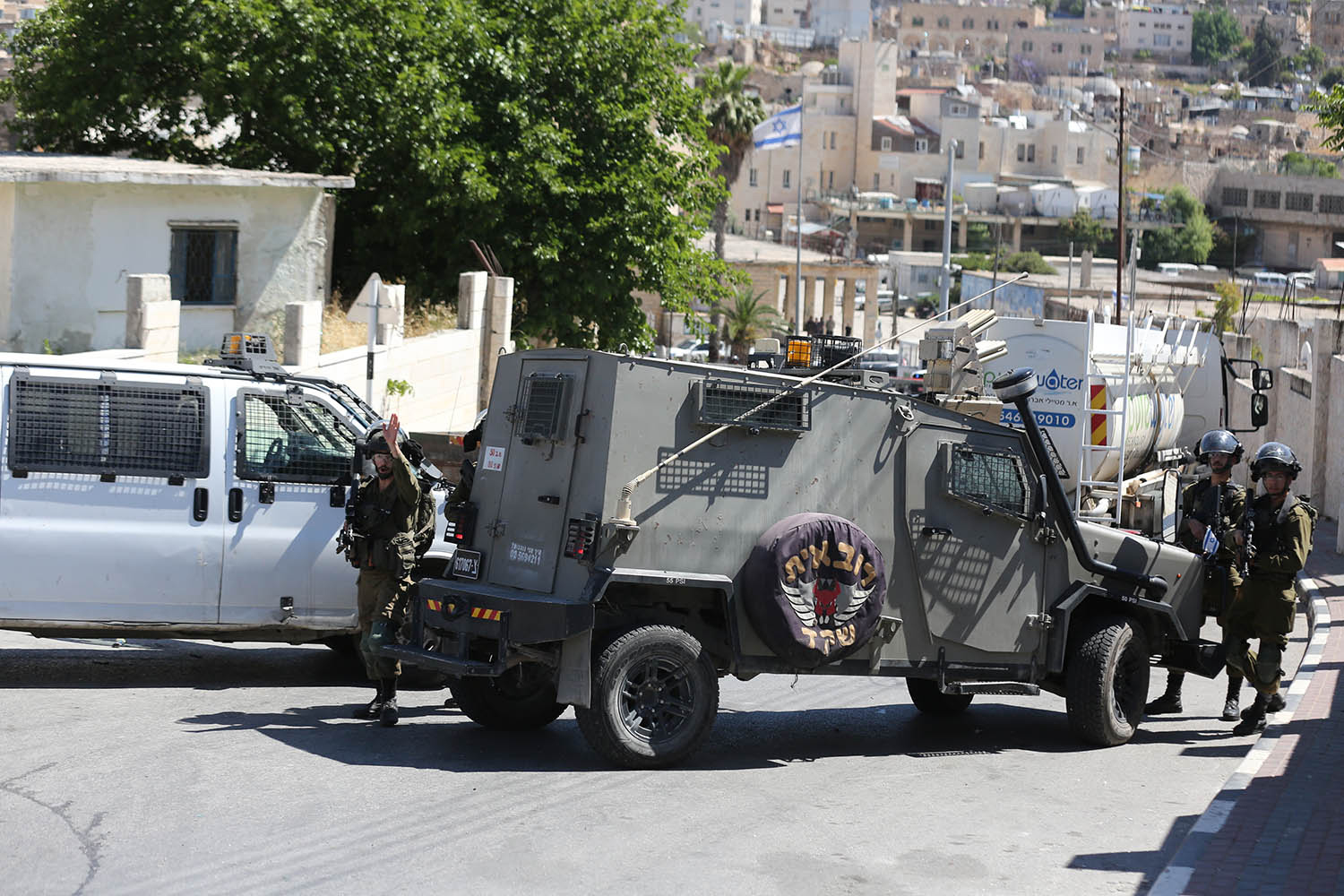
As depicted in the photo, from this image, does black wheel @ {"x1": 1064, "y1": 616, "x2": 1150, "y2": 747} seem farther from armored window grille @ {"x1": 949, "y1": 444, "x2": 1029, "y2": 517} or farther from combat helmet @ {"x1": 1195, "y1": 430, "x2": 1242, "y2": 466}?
combat helmet @ {"x1": 1195, "y1": 430, "x2": 1242, "y2": 466}

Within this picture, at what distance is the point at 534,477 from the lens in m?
9.42

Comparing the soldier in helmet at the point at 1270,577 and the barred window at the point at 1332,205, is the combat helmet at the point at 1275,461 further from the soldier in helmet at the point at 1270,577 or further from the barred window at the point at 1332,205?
the barred window at the point at 1332,205

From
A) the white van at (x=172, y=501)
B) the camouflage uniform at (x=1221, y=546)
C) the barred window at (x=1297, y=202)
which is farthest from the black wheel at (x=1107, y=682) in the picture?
the barred window at (x=1297, y=202)

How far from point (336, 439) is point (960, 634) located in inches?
166

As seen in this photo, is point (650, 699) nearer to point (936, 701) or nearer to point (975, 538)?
point (975, 538)

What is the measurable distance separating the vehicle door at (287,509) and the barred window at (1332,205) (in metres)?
129

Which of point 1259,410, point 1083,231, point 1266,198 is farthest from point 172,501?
point 1266,198

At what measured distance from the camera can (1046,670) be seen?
10352 mm

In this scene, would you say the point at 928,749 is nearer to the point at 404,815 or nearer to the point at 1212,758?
the point at 1212,758

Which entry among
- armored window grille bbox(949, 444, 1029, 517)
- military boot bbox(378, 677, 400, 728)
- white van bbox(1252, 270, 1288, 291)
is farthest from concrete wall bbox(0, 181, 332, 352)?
white van bbox(1252, 270, 1288, 291)

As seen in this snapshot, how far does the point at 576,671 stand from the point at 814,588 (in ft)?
4.73

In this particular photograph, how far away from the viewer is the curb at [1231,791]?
7312mm

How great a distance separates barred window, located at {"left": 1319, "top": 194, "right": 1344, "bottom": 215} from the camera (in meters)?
127

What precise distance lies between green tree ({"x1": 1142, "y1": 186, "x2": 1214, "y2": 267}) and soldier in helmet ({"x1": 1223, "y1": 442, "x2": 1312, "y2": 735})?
418 feet
